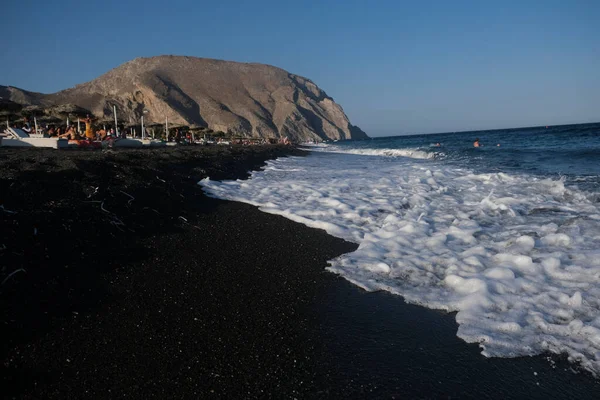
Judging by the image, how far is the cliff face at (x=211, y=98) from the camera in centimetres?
9681

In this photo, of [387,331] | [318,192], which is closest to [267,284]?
[387,331]

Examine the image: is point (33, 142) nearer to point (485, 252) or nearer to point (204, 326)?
point (204, 326)

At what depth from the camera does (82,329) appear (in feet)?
7.61

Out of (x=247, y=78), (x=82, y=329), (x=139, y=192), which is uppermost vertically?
(x=247, y=78)

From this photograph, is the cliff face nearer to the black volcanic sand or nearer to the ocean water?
the ocean water

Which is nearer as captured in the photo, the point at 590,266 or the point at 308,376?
the point at 308,376

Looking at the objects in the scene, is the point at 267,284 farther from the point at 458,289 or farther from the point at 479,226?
the point at 479,226

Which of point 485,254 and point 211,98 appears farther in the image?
point 211,98

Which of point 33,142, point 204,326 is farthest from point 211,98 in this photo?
point 204,326

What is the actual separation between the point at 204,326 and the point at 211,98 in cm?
12401

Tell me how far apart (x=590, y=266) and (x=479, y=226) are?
1674 mm

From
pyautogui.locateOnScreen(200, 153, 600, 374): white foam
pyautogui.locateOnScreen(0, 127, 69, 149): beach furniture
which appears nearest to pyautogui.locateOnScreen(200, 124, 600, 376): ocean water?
pyautogui.locateOnScreen(200, 153, 600, 374): white foam

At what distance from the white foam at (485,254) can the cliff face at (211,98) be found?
75.9 metres

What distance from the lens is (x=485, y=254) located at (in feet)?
12.7
